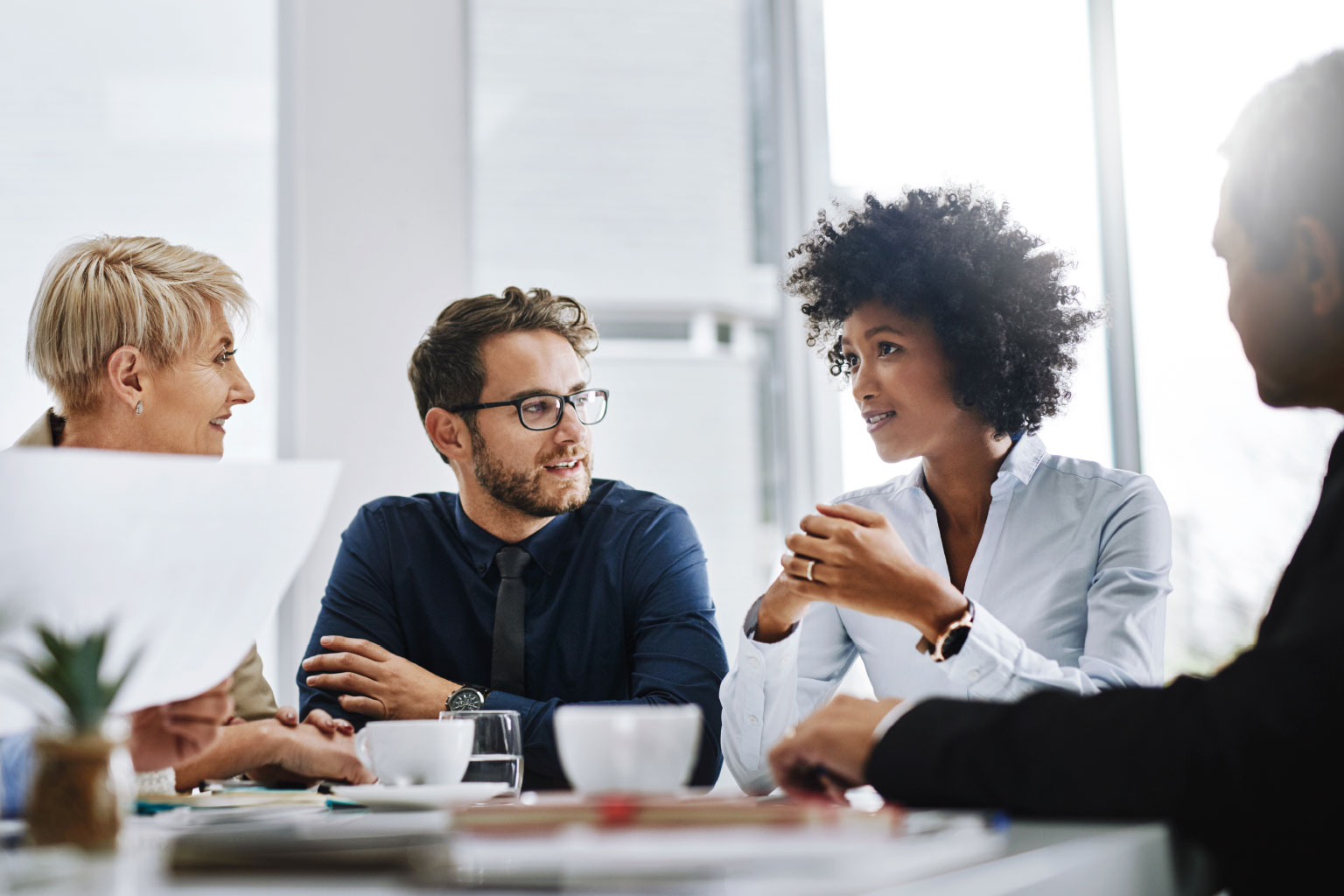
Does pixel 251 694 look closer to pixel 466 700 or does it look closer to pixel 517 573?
pixel 466 700

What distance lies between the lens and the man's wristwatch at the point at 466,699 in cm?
189

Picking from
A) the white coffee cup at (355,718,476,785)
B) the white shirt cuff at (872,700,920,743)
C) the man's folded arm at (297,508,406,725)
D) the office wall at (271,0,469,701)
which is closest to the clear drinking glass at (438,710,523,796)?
the white coffee cup at (355,718,476,785)

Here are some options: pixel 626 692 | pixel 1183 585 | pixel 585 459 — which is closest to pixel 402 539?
pixel 585 459

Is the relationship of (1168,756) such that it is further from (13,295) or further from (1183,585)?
→ (13,295)

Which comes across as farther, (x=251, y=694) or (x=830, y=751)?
Result: (x=251, y=694)

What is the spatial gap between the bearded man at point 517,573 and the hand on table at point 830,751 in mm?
910

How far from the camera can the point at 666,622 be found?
82.7 inches

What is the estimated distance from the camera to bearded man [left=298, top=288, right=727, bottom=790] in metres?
1.96

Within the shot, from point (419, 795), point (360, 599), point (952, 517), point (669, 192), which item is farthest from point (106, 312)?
point (669, 192)

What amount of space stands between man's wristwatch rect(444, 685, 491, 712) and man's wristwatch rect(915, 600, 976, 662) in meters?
0.76

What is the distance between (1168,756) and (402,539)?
5.79ft

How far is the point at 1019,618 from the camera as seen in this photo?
1855 mm

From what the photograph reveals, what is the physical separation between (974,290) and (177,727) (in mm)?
1562

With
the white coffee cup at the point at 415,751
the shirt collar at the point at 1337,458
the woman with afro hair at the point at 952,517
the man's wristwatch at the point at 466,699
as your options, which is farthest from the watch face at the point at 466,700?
the shirt collar at the point at 1337,458
